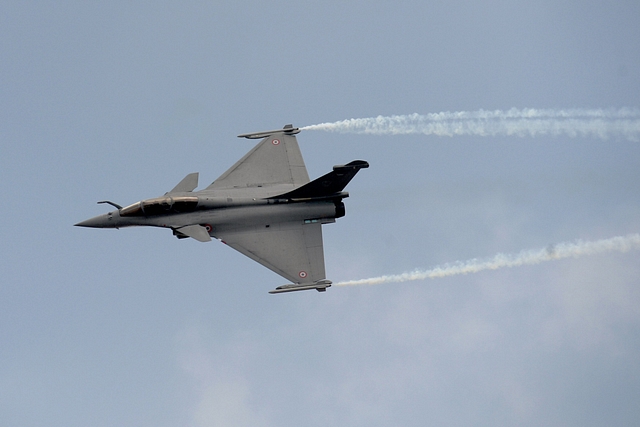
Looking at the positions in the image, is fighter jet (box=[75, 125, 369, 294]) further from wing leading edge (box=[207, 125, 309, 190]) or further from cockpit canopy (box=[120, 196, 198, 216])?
wing leading edge (box=[207, 125, 309, 190])

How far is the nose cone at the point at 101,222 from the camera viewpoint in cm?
5512

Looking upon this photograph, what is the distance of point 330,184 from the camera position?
5519cm

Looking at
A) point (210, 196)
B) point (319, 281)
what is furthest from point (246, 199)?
point (319, 281)

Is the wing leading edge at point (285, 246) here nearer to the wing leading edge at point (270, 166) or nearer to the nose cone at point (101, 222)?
the wing leading edge at point (270, 166)

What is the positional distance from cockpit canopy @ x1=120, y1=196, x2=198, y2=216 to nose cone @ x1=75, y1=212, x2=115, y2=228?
81 centimetres

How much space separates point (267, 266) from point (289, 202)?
11.8ft

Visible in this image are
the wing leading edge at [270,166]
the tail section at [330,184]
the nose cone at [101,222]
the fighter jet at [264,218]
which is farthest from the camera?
the wing leading edge at [270,166]

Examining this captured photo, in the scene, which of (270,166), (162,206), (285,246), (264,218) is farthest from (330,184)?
(162,206)

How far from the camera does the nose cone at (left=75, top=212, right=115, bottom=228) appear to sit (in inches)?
2170

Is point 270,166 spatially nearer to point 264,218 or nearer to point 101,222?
point 264,218

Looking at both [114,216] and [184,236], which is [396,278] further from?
[114,216]

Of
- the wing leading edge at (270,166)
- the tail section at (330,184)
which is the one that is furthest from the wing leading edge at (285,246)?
the wing leading edge at (270,166)

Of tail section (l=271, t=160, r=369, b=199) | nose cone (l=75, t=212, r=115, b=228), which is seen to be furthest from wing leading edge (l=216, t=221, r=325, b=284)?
nose cone (l=75, t=212, r=115, b=228)

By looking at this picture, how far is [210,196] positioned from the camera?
55438 mm
